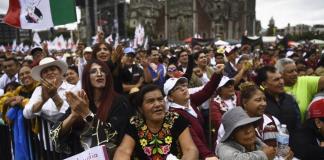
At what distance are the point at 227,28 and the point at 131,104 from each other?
8393 centimetres

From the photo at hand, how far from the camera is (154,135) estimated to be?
10.8ft

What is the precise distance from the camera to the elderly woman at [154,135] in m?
3.26

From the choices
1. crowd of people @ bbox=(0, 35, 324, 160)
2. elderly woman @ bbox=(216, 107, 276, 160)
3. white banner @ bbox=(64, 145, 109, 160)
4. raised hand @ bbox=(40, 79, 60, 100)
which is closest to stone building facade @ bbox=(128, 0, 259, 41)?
crowd of people @ bbox=(0, 35, 324, 160)

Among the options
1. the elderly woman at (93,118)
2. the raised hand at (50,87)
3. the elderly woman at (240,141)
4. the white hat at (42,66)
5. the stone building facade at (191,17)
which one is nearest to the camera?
the elderly woman at (240,141)

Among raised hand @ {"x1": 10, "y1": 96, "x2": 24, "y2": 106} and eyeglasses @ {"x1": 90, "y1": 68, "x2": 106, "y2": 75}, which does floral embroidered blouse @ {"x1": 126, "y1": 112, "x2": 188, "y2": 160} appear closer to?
eyeglasses @ {"x1": 90, "y1": 68, "x2": 106, "y2": 75}

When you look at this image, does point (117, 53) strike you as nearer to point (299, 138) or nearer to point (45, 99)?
point (45, 99)

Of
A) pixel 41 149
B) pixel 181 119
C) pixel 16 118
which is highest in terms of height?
pixel 181 119

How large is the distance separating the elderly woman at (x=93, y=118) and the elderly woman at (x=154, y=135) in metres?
0.15

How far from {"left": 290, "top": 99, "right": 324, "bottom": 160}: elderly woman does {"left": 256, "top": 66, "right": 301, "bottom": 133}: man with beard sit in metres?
0.49

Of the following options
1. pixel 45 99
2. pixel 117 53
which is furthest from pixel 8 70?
pixel 45 99

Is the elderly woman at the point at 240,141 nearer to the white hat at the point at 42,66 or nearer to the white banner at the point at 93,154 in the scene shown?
the white banner at the point at 93,154

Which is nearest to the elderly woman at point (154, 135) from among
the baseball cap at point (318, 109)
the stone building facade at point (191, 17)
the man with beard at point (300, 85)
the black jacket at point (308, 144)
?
the black jacket at point (308, 144)

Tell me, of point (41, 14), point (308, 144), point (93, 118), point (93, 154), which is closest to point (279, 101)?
point (308, 144)

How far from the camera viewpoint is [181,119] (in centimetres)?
341
